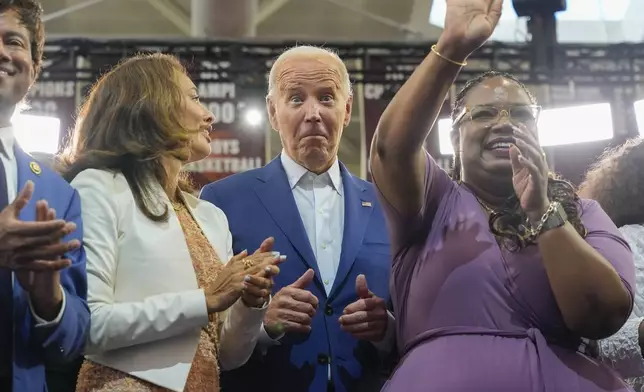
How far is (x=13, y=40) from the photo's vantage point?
146 centimetres

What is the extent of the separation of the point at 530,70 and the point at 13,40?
225 inches

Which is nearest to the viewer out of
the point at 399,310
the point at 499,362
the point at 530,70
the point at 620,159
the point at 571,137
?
the point at 499,362

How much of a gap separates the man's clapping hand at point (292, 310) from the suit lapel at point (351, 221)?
22cm

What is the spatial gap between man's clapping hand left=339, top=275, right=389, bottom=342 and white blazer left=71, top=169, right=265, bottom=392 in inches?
8.8

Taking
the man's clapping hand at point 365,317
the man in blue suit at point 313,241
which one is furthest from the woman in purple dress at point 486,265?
the man in blue suit at point 313,241

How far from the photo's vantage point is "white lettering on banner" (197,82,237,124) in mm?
6730

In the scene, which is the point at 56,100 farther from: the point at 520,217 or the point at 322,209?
the point at 520,217

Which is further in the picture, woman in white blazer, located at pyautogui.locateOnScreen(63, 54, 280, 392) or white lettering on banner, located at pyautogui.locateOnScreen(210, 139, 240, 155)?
white lettering on banner, located at pyautogui.locateOnScreen(210, 139, 240, 155)

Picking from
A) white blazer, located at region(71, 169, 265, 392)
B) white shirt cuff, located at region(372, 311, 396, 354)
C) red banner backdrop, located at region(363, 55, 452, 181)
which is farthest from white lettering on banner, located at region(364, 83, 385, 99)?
white blazer, located at region(71, 169, 265, 392)

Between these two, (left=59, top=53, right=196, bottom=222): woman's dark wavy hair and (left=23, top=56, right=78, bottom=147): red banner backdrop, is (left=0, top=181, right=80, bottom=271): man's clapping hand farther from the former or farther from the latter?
(left=23, top=56, right=78, bottom=147): red banner backdrop

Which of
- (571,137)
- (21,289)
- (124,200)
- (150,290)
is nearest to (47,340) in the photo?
(21,289)

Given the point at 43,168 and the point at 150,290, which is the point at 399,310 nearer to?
the point at 150,290

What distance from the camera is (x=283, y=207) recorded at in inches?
79.2

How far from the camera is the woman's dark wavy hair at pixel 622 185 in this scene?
2098 mm
